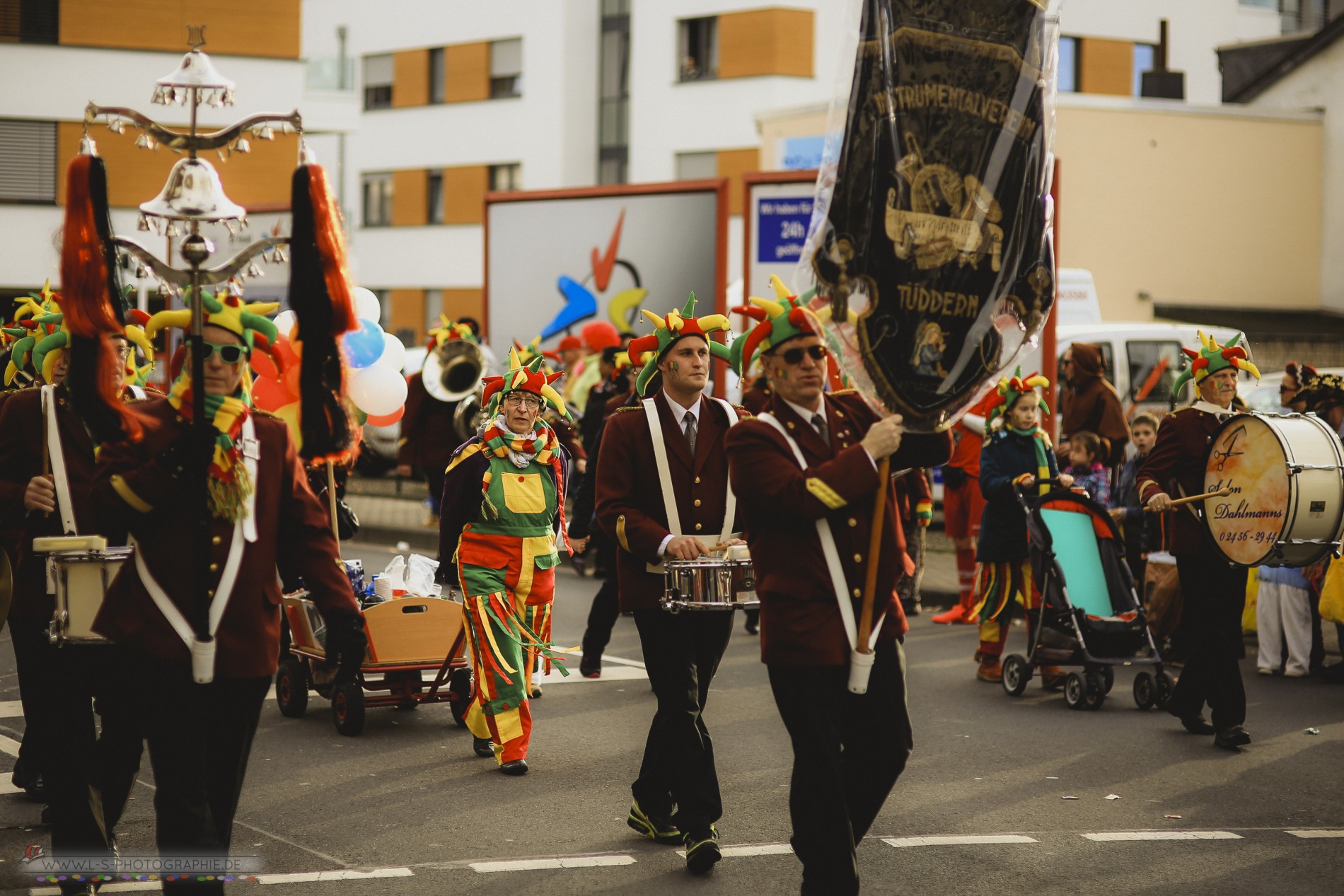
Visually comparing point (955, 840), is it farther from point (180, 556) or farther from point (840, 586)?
point (180, 556)

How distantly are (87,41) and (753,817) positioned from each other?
28.6 m

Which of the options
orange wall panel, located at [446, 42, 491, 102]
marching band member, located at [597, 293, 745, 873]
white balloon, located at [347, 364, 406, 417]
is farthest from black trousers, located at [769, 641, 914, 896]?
orange wall panel, located at [446, 42, 491, 102]

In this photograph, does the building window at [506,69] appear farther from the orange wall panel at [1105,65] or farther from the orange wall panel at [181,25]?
the orange wall panel at [1105,65]

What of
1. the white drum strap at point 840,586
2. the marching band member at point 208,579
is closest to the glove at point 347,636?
the marching band member at point 208,579

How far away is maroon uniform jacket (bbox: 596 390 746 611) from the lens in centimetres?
651

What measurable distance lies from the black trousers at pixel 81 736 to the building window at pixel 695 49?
35121mm

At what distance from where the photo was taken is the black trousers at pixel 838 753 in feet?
16.6

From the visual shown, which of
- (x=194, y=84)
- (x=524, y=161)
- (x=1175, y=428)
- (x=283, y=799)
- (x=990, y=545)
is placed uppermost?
(x=524, y=161)

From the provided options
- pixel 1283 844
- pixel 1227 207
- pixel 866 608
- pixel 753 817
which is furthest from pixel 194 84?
pixel 1227 207

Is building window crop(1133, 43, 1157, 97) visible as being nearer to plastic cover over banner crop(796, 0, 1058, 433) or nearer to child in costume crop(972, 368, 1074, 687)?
child in costume crop(972, 368, 1074, 687)

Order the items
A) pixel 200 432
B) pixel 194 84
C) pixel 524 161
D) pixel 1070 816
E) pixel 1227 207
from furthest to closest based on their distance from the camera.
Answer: pixel 524 161 < pixel 1227 207 < pixel 1070 816 < pixel 194 84 < pixel 200 432

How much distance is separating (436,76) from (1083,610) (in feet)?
123

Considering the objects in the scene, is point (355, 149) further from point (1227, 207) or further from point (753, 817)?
point (753, 817)

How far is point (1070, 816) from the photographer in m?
7.15
